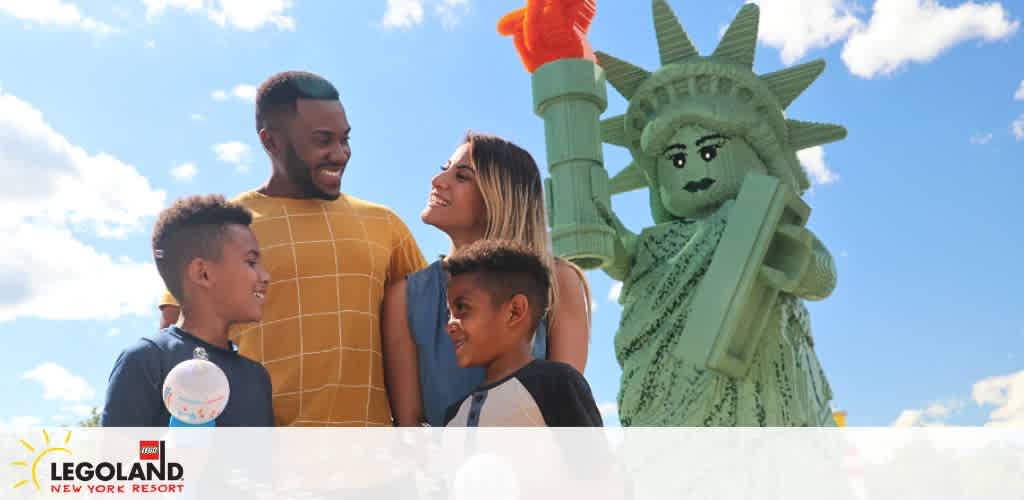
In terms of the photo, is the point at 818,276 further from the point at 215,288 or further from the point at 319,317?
the point at 215,288

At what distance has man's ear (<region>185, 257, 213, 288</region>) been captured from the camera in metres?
1.90

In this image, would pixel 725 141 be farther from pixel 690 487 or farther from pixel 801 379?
pixel 690 487

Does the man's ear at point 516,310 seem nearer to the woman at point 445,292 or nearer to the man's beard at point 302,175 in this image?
the woman at point 445,292

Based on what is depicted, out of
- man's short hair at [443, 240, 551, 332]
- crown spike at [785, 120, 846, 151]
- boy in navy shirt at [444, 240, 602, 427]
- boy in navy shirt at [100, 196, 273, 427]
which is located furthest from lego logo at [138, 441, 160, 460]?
crown spike at [785, 120, 846, 151]

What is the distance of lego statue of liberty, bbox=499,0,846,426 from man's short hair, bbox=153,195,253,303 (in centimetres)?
345

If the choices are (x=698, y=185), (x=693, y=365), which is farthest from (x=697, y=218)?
(x=693, y=365)

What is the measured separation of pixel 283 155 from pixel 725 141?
4.09 meters

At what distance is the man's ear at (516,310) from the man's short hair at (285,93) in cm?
65

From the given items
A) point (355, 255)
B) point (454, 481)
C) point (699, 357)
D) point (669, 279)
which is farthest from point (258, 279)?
point (669, 279)

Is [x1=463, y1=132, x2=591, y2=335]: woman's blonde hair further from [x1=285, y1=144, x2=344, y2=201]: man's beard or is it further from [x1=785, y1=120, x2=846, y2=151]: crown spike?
[x1=785, y1=120, x2=846, y2=151]: crown spike

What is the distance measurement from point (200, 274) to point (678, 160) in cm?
438

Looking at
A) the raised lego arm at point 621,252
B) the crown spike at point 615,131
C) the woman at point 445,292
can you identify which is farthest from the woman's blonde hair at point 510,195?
the crown spike at point 615,131

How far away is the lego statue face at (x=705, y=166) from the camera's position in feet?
18.9

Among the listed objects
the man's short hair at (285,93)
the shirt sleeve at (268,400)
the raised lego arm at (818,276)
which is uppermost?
the raised lego arm at (818,276)
